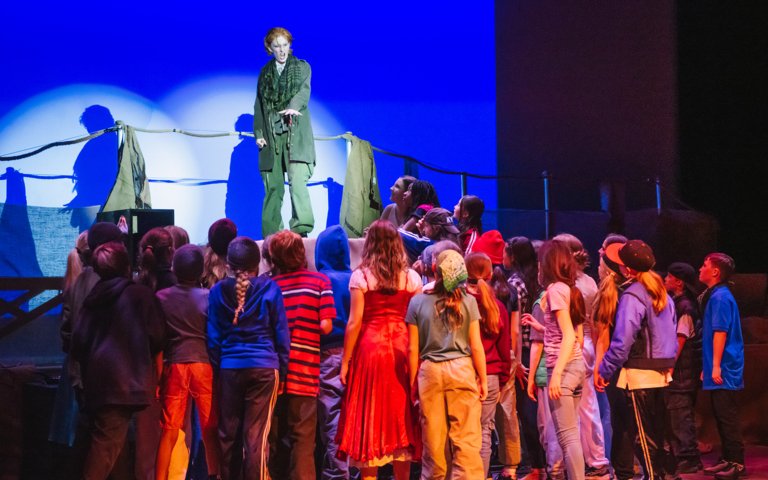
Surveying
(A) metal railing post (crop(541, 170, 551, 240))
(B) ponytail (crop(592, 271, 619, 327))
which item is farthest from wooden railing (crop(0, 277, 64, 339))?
(A) metal railing post (crop(541, 170, 551, 240))

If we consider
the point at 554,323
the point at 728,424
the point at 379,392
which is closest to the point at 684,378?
the point at 728,424

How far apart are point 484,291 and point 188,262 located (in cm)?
165

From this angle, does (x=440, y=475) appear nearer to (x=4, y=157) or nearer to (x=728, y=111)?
(x=4, y=157)

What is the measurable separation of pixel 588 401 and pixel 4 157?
5.08 m

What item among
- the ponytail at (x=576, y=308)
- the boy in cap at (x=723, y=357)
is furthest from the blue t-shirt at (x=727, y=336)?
the ponytail at (x=576, y=308)

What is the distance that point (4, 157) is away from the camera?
754 centimetres

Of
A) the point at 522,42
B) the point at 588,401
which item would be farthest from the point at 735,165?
the point at 588,401

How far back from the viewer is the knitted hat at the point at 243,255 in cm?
474

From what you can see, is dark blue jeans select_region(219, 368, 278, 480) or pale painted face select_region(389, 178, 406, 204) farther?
pale painted face select_region(389, 178, 406, 204)

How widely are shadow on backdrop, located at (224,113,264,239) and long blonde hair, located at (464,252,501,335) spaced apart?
13.2ft

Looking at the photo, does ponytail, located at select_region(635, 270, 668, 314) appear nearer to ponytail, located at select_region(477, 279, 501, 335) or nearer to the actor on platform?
ponytail, located at select_region(477, 279, 501, 335)

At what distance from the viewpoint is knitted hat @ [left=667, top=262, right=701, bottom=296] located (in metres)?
6.68

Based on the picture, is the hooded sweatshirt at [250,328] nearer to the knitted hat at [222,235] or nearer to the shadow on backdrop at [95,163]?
the knitted hat at [222,235]

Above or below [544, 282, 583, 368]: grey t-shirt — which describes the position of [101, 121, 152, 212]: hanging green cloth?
above
